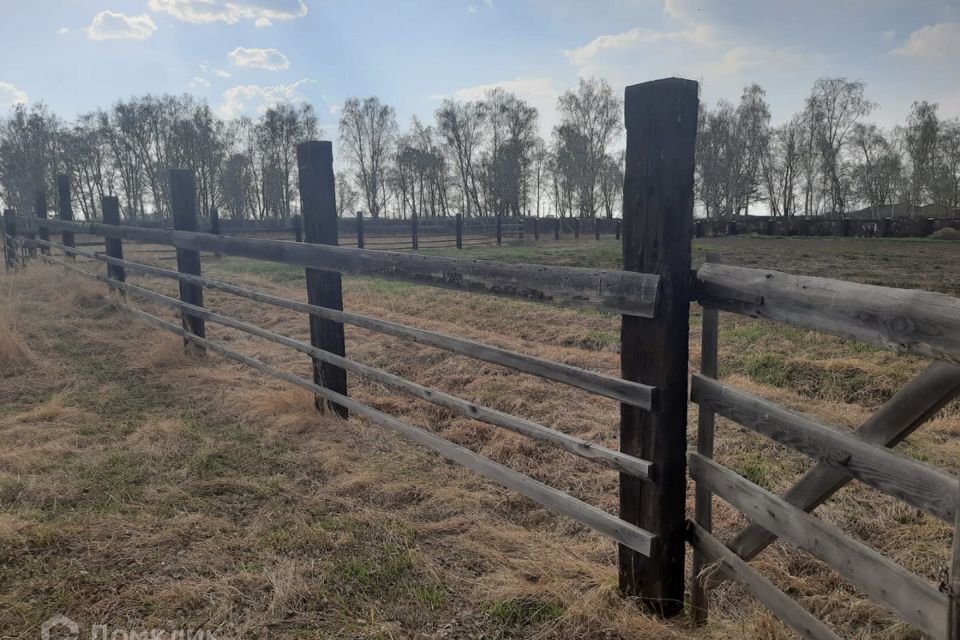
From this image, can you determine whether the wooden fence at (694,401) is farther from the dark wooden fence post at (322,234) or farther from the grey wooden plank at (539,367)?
the dark wooden fence post at (322,234)

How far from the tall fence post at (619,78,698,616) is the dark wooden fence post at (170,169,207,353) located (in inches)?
212

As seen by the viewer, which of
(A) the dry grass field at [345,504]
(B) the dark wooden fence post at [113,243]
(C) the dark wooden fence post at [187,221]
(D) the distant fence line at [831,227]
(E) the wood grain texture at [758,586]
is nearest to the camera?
(E) the wood grain texture at [758,586]

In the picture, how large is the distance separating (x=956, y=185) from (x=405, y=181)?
1663 inches

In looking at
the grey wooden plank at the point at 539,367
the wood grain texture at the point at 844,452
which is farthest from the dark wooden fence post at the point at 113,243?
the wood grain texture at the point at 844,452

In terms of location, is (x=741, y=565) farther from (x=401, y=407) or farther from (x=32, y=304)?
(x=32, y=304)

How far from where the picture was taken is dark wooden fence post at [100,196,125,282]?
866 cm

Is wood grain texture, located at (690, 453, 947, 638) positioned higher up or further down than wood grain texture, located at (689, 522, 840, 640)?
higher up

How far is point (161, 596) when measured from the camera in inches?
93.7

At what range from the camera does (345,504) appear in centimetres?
327

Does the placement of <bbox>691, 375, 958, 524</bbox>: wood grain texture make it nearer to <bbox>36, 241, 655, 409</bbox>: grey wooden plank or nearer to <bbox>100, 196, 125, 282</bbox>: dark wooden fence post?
<bbox>36, 241, 655, 409</bbox>: grey wooden plank

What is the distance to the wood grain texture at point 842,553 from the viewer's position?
4.63 ft

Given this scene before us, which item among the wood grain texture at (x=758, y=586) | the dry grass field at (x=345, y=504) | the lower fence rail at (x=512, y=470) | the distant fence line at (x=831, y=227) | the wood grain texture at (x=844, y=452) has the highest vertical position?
the distant fence line at (x=831, y=227)

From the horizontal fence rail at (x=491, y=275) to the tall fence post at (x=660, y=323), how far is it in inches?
2.7

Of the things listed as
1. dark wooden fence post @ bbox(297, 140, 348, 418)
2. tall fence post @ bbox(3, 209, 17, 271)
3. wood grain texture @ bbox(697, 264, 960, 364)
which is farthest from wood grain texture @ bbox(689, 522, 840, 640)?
tall fence post @ bbox(3, 209, 17, 271)
